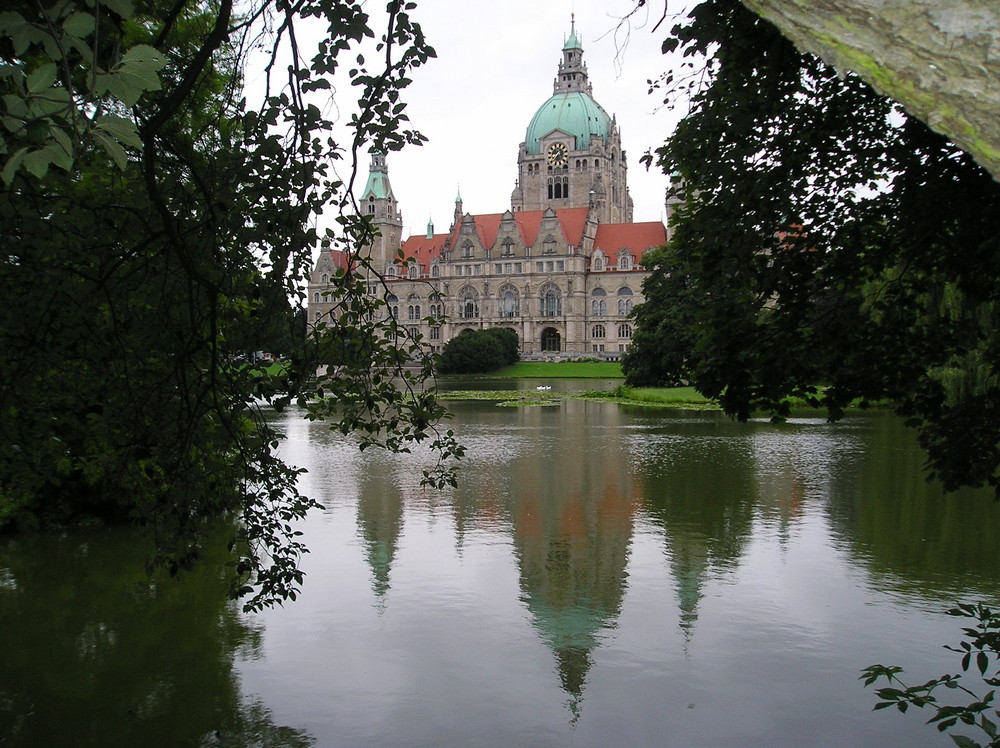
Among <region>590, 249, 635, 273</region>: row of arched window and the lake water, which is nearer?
the lake water

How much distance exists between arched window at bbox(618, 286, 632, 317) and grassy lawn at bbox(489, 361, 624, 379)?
11597mm

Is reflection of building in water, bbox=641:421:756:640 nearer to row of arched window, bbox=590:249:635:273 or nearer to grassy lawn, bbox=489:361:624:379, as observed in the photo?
grassy lawn, bbox=489:361:624:379

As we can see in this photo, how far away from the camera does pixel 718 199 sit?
5.12 m

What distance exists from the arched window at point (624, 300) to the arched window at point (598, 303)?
1.13m

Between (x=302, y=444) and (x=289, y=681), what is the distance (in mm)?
12543

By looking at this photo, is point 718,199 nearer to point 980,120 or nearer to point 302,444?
point 980,120

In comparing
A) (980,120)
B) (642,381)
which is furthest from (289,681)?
(642,381)

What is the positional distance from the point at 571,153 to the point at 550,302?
48.8ft

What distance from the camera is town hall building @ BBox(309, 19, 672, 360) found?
71.4m

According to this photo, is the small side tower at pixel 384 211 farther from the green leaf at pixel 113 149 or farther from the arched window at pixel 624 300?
the green leaf at pixel 113 149

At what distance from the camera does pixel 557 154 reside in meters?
78.8

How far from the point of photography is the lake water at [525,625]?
538 cm

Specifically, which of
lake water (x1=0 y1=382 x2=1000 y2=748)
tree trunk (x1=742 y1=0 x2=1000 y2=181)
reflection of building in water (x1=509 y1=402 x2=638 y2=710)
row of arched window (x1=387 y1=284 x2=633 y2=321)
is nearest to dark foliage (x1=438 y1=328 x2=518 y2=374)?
row of arched window (x1=387 y1=284 x2=633 y2=321)

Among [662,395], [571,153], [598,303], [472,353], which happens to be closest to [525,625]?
[662,395]
